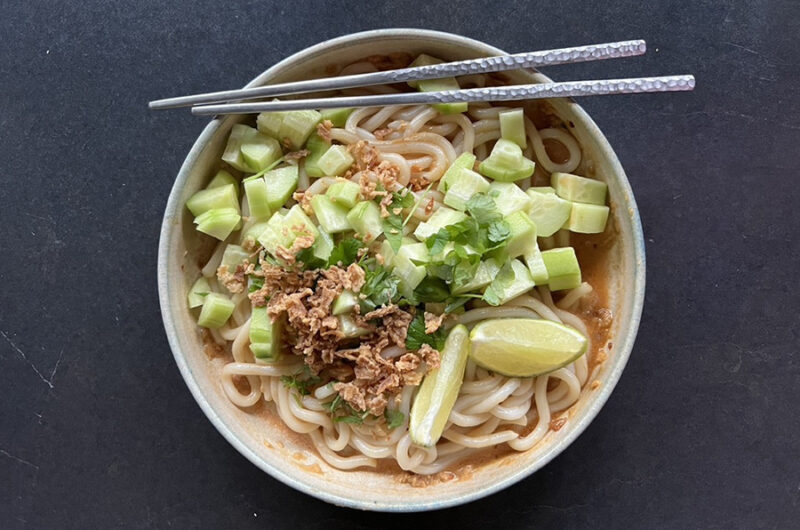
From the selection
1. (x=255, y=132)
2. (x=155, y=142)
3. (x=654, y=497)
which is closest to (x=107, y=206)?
(x=155, y=142)

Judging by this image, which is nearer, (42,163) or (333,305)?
(333,305)

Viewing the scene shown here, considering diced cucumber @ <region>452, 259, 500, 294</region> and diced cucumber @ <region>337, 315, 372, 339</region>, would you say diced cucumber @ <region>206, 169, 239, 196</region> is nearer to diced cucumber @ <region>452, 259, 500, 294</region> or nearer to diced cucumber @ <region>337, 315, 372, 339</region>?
diced cucumber @ <region>337, 315, 372, 339</region>

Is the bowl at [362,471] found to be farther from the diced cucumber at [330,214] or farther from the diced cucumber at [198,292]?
the diced cucumber at [330,214]

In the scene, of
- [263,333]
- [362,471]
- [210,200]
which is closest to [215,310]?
[263,333]

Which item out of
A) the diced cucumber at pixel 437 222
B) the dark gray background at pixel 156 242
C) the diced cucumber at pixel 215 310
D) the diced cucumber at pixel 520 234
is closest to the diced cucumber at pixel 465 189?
the diced cucumber at pixel 437 222

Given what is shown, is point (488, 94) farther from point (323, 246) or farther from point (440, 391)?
point (440, 391)

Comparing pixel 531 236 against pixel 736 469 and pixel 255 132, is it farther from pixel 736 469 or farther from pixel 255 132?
pixel 736 469
